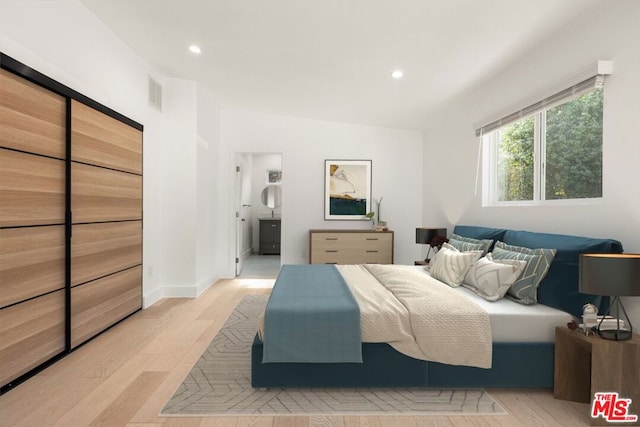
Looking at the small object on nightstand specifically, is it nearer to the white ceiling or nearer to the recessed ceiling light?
the white ceiling

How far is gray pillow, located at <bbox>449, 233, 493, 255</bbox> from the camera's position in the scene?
9.90 ft

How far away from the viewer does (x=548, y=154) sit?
9.55ft

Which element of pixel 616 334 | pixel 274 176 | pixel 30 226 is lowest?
pixel 616 334

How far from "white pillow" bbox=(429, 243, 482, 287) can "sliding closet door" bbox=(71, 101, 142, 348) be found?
290 cm

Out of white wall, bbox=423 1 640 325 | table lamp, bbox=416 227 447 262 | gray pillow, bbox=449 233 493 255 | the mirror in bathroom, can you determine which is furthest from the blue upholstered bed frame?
the mirror in bathroom

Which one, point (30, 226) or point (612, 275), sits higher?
point (30, 226)

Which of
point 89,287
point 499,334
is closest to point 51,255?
point 89,287

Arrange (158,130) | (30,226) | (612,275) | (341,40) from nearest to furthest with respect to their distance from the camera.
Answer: (612,275), (30,226), (341,40), (158,130)

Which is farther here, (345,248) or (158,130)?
(345,248)

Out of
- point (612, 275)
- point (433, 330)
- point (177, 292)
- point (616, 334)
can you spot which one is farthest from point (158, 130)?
point (616, 334)

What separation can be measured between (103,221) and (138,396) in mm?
1614

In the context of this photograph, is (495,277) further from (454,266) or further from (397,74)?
(397,74)

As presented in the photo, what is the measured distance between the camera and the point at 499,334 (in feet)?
6.82

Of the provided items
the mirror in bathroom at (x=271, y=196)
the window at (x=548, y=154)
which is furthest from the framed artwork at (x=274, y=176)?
the window at (x=548, y=154)
